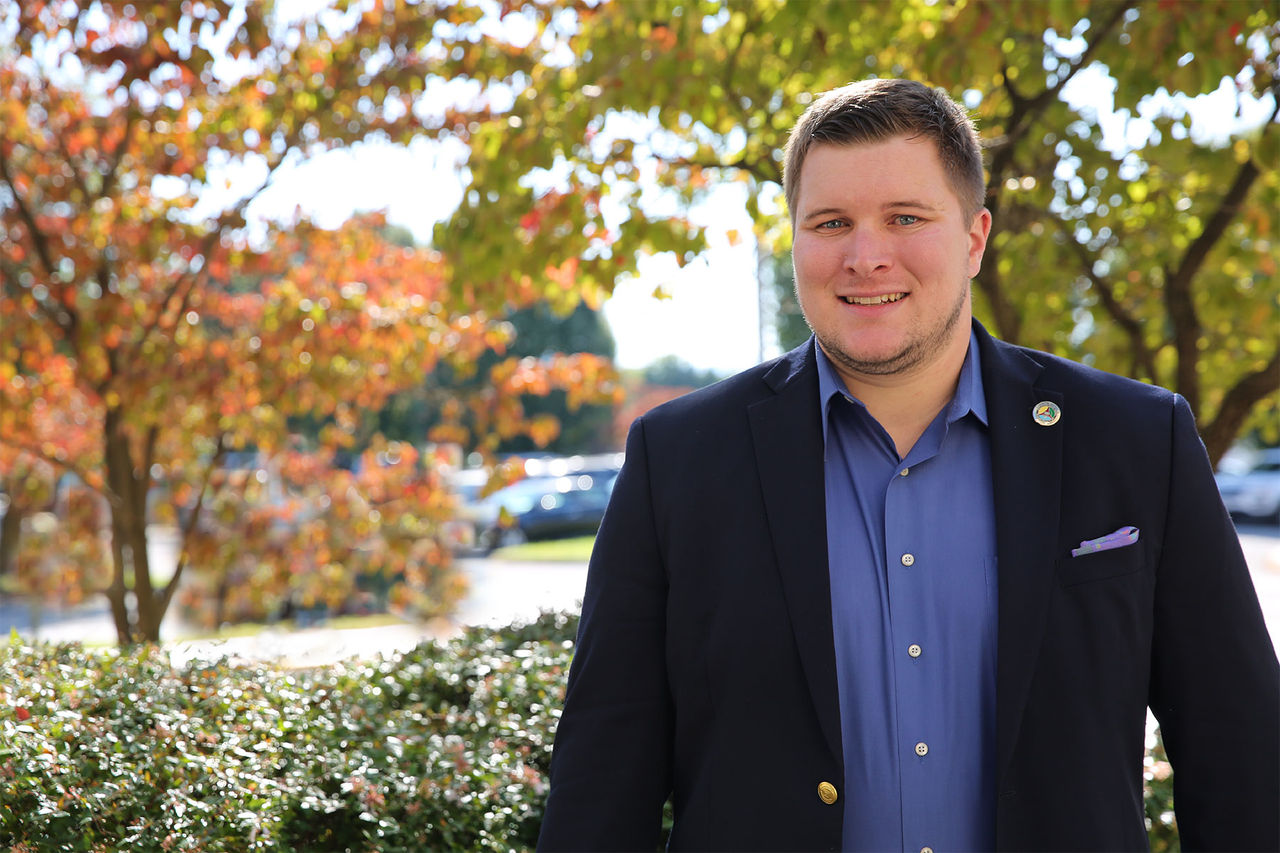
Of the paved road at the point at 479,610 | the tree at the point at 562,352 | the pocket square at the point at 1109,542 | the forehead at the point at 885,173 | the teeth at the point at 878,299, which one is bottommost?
the paved road at the point at 479,610

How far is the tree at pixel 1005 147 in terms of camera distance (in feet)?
12.9

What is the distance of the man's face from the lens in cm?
198

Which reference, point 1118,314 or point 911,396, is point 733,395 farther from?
point 1118,314

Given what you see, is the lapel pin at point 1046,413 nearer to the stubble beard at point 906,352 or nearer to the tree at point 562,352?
the stubble beard at point 906,352

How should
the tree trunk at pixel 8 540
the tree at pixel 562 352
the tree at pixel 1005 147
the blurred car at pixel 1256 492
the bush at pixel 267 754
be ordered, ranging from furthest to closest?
1. the tree at pixel 562 352
2. the blurred car at pixel 1256 492
3. the tree trunk at pixel 8 540
4. the tree at pixel 1005 147
5. the bush at pixel 267 754

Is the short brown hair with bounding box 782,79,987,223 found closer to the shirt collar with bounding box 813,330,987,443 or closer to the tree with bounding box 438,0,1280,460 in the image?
the shirt collar with bounding box 813,330,987,443

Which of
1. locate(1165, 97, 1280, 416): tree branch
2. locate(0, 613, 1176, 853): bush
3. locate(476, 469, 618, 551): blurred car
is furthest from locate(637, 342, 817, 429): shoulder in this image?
locate(476, 469, 618, 551): blurred car

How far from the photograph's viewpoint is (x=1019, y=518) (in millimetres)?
1925

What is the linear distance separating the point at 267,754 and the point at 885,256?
1.94m

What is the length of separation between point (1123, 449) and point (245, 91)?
5392mm

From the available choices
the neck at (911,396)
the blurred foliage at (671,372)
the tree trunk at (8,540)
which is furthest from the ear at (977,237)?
the blurred foliage at (671,372)

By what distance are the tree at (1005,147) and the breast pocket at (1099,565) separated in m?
2.15

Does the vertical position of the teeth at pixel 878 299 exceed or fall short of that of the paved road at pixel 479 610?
it exceeds it

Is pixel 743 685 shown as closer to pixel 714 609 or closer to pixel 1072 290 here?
pixel 714 609
